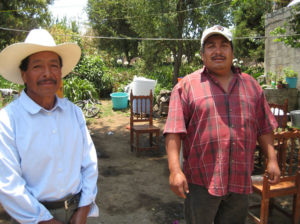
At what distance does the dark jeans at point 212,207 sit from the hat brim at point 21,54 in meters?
1.20

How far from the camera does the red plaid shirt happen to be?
1712 mm

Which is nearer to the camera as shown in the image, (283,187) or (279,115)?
(283,187)

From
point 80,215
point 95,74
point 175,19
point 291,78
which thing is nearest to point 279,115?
point 291,78

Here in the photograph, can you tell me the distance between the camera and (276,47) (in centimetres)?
844

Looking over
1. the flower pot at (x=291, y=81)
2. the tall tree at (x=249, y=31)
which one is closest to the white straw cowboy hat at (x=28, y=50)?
the flower pot at (x=291, y=81)

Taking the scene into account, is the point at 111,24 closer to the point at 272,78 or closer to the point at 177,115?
the point at 272,78

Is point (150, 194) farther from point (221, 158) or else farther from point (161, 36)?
point (161, 36)

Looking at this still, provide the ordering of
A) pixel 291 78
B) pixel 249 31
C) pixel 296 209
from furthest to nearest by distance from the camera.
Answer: pixel 249 31
pixel 291 78
pixel 296 209

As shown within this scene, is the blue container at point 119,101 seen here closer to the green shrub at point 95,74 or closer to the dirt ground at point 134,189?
the green shrub at point 95,74

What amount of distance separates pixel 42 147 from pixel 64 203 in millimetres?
338

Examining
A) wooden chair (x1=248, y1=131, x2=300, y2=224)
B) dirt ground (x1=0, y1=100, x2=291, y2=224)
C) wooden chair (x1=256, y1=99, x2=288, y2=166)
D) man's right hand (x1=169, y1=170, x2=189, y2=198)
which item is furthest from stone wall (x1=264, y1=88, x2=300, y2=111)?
man's right hand (x1=169, y1=170, x2=189, y2=198)

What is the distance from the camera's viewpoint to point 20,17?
18.0 m

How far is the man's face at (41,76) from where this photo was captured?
147 centimetres

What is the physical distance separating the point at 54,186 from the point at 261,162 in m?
4.08
